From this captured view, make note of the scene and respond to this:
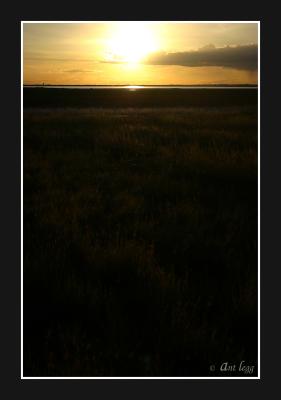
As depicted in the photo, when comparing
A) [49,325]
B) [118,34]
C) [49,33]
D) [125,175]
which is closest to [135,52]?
[118,34]

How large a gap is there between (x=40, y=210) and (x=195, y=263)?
7.30 feet

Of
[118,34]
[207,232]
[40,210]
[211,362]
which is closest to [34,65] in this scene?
[118,34]

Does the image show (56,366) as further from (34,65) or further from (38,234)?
(34,65)

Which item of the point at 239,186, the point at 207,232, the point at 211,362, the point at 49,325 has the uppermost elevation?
the point at 239,186

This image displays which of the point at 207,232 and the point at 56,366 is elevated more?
the point at 207,232

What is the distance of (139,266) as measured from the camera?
4387mm

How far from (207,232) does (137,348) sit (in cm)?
204

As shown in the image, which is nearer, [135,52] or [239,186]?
[135,52]

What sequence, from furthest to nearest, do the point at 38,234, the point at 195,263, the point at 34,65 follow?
the point at 34,65 < the point at 38,234 < the point at 195,263

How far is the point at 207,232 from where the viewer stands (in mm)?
5395

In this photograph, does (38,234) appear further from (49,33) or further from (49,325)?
Result: (49,33)

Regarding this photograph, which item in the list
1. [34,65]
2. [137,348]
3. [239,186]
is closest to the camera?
[137,348]

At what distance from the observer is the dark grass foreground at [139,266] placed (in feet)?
12.4

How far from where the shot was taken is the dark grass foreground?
3768 millimetres
